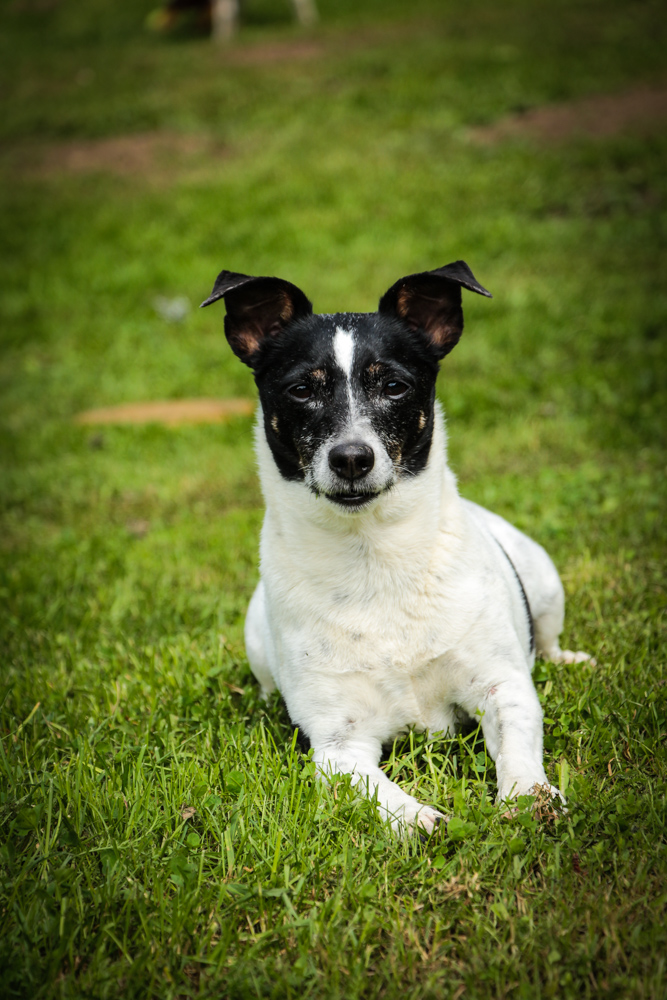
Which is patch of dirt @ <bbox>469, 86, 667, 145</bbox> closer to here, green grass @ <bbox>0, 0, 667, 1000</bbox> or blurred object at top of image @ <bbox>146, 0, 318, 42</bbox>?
green grass @ <bbox>0, 0, 667, 1000</bbox>

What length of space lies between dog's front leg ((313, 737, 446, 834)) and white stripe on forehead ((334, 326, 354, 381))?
1.30 metres

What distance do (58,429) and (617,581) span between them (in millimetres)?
5909

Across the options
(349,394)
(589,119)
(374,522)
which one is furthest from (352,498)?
(589,119)

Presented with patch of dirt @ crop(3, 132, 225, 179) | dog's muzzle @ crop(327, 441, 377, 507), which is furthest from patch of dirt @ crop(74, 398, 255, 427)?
patch of dirt @ crop(3, 132, 225, 179)

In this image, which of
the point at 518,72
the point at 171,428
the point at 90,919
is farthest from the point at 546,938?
the point at 518,72

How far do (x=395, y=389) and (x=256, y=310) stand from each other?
26.7 inches

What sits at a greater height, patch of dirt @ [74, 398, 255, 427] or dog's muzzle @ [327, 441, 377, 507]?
dog's muzzle @ [327, 441, 377, 507]

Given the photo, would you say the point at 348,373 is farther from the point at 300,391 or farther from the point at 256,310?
the point at 256,310

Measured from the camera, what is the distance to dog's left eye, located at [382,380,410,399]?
3049 mm

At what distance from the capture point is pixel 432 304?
3.29 metres

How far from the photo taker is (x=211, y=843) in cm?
263

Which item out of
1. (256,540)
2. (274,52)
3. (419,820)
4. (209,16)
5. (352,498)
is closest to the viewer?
(419,820)

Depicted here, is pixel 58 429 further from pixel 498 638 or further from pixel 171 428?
pixel 498 638

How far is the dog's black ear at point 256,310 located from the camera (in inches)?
125
